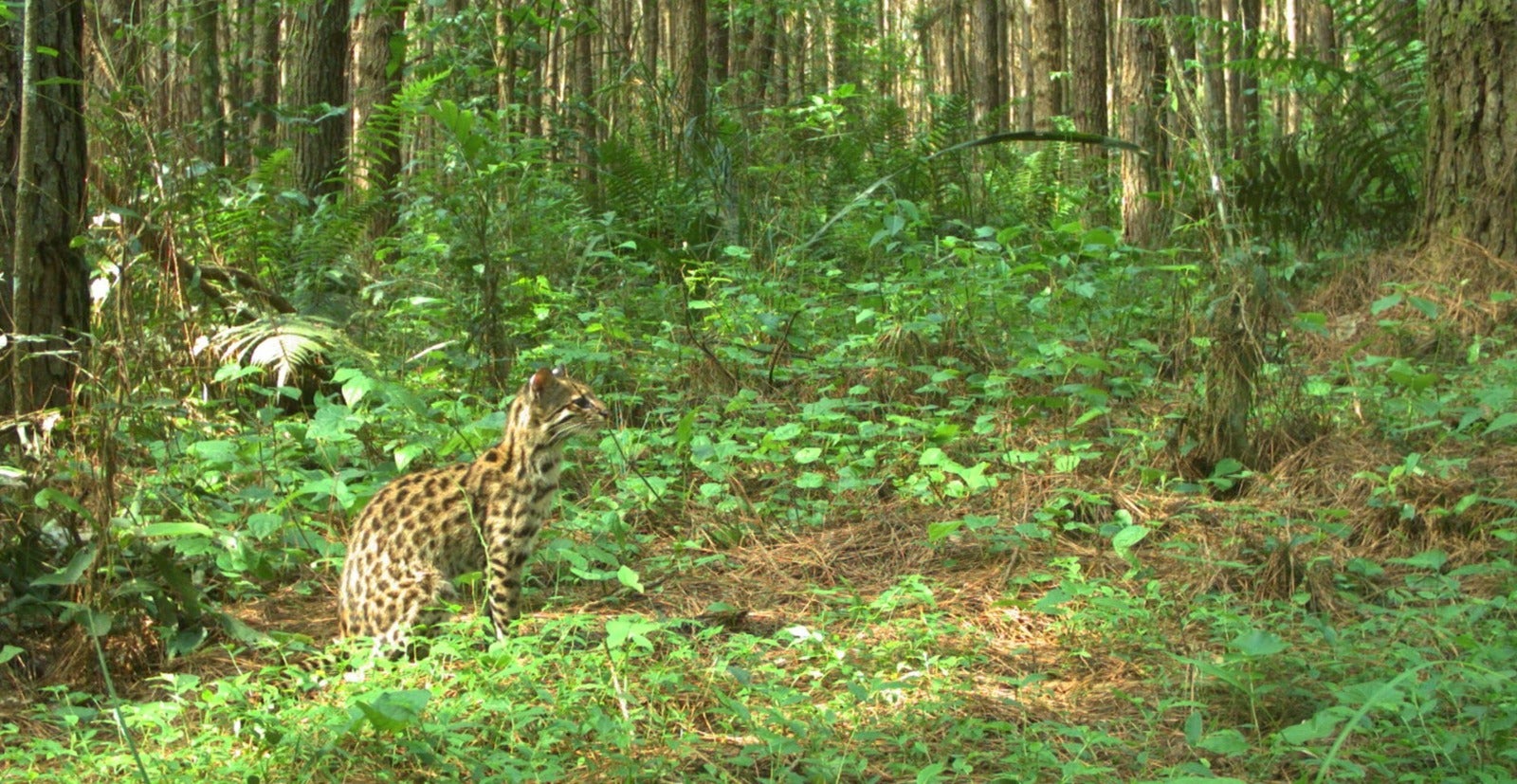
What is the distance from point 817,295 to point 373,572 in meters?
4.96

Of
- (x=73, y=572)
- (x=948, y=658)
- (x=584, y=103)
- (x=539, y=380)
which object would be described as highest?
(x=584, y=103)

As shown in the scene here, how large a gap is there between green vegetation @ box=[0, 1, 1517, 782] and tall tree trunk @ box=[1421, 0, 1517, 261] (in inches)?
13.2

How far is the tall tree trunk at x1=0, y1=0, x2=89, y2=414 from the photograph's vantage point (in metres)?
5.55

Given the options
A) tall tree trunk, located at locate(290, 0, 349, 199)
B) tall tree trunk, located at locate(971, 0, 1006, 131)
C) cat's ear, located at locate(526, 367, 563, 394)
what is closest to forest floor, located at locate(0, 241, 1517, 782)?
cat's ear, located at locate(526, 367, 563, 394)

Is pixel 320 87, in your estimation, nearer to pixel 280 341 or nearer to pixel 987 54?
pixel 280 341

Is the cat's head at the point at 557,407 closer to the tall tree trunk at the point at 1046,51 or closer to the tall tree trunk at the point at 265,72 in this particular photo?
the tall tree trunk at the point at 265,72

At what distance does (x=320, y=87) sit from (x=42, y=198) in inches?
356

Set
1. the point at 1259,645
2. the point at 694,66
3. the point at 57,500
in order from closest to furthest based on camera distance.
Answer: the point at 1259,645
the point at 57,500
the point at 694,66

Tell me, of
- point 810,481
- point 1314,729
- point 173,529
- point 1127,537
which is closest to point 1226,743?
point 1314,729

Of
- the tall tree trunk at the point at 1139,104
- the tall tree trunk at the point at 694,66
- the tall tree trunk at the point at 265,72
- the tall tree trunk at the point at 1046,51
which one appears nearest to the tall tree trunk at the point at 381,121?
the tall tree trunk at the point at 265,72

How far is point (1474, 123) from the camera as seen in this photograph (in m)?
8.55

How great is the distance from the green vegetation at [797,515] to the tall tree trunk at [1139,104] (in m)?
1.10

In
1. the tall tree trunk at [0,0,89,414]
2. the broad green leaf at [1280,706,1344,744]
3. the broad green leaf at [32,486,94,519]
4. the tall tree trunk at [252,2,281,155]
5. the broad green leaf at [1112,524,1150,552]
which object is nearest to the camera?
the broad green leaf at [1280,706,1344,744]

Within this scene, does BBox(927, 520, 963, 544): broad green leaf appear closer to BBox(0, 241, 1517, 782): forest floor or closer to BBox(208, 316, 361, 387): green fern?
BBox(0, 241, 1517, 782): forest floor
